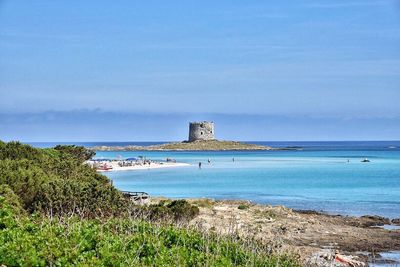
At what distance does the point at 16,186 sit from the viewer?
1856cm

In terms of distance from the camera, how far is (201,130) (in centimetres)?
14450

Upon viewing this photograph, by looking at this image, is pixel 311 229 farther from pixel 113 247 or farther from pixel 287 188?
pixel 287 188

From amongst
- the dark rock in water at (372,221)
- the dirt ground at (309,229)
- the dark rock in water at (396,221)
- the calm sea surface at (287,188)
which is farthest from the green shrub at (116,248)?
the calm sea surface at (287,188)

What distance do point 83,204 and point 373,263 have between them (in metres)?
8.64

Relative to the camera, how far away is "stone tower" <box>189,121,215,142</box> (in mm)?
143238

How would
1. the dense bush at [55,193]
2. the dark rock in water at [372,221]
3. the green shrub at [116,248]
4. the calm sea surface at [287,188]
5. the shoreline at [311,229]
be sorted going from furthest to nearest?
the calm sea surface at [287,188], the dark rock in water at [372,221], the shoreline at [311,229], the dense bush at [55,193], the green shrub at [116,248]

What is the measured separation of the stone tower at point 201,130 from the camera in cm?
14324

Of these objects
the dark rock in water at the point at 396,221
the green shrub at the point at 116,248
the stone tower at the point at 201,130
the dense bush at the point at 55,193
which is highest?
the stone tower at the point at 201,130

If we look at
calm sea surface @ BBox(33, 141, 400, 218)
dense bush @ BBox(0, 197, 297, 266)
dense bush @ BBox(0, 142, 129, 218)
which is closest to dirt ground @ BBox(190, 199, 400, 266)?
dense bush @ BBox(0, 197, 297, 266)

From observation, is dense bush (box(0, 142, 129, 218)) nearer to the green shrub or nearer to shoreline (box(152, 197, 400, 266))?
shoreline (box(152, 197, 400, 266))

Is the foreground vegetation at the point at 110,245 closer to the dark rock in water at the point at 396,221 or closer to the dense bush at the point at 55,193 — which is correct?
the dense bush at the point at 55,193

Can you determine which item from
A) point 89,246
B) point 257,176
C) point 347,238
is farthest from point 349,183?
point 89,246

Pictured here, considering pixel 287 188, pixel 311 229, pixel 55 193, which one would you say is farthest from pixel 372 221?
pixel 287 188

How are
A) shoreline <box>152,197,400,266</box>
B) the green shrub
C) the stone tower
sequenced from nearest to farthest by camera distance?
the green shrub, shoreline <box>152,197,400,266</box>, the stone tower
